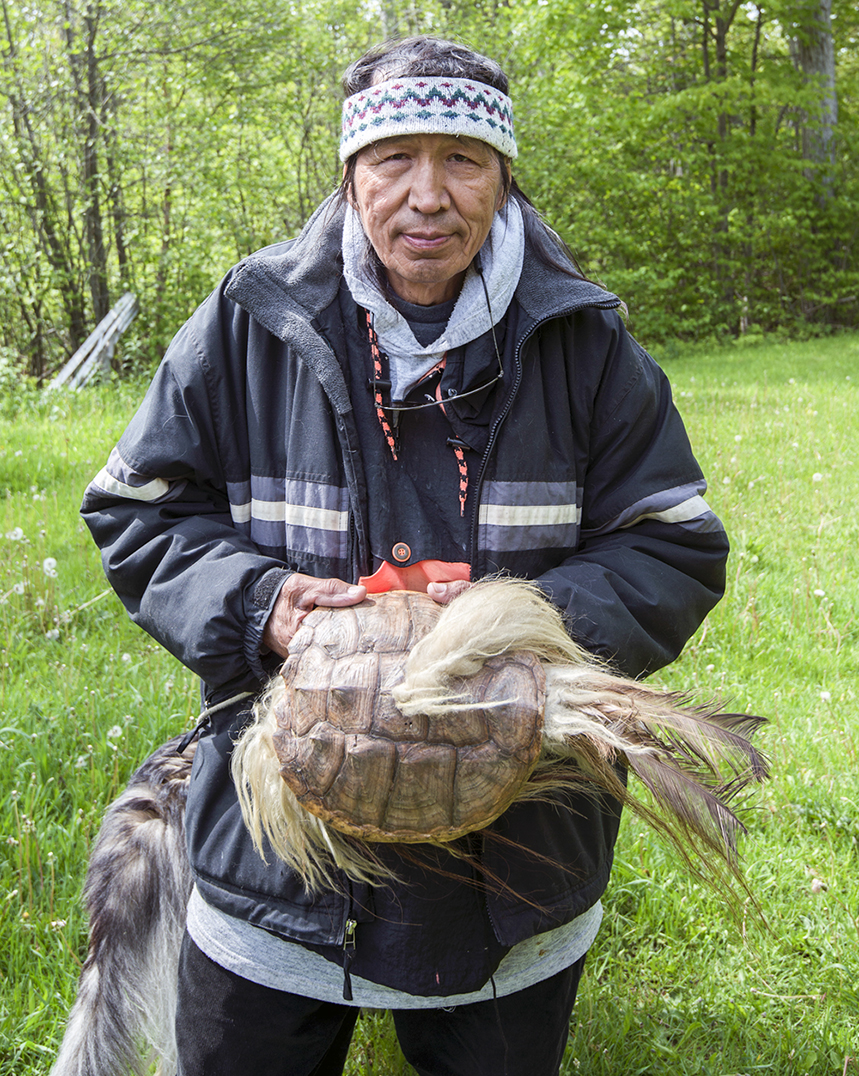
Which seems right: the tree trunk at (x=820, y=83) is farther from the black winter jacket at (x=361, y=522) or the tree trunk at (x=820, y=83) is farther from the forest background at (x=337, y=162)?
the black winter jacket at (x=361, y=522)

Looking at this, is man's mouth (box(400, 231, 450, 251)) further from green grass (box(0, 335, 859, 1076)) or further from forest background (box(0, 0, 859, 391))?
forest background (box(0, 0, 859, 391))

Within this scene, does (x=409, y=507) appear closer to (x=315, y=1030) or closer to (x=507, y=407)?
(x=507, y=407)

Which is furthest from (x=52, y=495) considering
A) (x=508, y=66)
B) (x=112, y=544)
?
(x=508, y=66)

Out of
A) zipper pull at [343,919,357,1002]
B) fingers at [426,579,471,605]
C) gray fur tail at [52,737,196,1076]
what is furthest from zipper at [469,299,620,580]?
gray fur tail at [52,737,196,1076]

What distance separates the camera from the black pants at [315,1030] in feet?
5.65

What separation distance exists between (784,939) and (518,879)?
51.8 inches

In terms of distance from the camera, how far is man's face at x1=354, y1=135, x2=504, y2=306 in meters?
1.76

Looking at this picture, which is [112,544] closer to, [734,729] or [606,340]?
[606,340]

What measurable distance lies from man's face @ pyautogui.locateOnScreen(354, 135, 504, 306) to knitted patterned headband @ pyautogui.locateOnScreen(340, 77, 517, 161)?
1.3 inches

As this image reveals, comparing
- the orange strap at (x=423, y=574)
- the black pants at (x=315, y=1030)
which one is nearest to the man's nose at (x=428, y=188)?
the orange strap at (x=423, y=574)

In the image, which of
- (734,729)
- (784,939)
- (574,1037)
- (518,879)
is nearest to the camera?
(734,729)

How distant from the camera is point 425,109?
1.71 meters

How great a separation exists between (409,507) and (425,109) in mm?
754

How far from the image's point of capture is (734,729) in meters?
1.43
